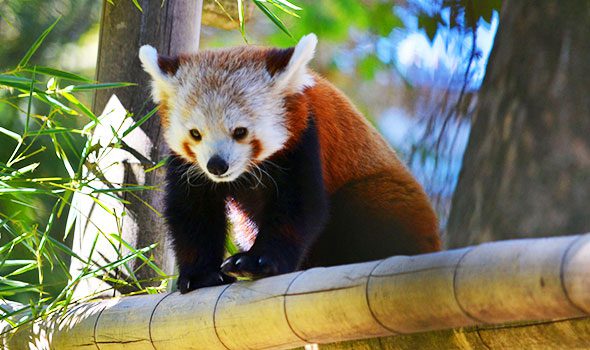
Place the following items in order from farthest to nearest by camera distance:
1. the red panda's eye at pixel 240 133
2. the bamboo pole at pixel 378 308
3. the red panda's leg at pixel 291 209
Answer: the red panda's eye at pixel 240 133, the red panda's leg at pixel 291 209, the bamboo pole at pixel 378 308

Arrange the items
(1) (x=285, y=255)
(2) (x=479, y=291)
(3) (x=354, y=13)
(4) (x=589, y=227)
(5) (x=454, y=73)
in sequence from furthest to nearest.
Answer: (3) (x=354, y=13) → (1) (x=285, y=255) → (2) (x=479, y=291) → (5) (x=454, y=73) → (4) (x=589, y=227)

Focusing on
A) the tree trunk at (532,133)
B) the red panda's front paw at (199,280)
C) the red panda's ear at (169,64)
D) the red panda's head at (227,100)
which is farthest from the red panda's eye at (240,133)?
the tree trunk at (532,133)

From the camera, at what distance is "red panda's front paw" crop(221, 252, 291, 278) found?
2.21 metres

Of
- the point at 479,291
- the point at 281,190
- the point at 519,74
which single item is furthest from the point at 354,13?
the point at 519,74

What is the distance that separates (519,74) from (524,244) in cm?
45

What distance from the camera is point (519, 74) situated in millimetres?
771

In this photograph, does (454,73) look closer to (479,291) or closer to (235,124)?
(479,291)

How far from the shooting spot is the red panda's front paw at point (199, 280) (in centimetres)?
238

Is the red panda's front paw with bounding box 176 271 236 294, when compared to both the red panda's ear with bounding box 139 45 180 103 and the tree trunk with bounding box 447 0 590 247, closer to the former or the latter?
the red panda's ear with bounding box 139 45 180 103

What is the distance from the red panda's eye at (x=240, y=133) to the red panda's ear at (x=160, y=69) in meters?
0.28

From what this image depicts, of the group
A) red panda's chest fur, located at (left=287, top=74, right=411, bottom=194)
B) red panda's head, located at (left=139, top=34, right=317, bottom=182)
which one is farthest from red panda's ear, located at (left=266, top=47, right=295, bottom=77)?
red panda's chest fur, located at (left=287, top=74, right=411, bottom=194)

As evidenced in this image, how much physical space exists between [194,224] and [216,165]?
30 centimetres

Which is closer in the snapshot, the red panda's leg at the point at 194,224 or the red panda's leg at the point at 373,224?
the red panda's leg at the point at 194,224

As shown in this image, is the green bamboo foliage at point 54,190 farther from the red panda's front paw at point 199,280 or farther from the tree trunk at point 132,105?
the red panda's front paw at point 199,280
